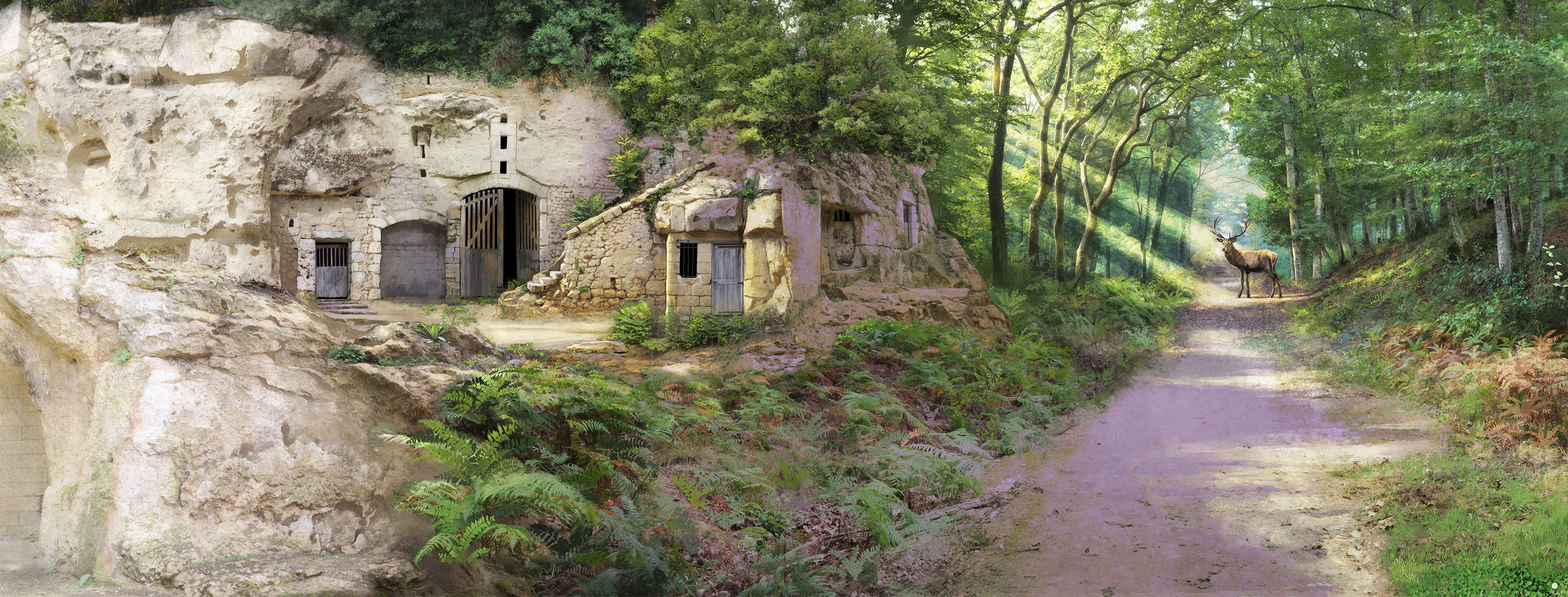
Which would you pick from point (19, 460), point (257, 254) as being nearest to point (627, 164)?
point (257, 254)

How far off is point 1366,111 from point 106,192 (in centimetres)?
2031

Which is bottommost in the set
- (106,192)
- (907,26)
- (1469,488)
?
(1469,488)

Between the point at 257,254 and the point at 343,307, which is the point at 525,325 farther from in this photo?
the point at 257,254

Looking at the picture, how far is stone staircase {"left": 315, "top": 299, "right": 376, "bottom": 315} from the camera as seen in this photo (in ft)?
39.4

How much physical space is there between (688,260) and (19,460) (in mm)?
8494

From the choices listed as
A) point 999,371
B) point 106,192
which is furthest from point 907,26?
point 106,192

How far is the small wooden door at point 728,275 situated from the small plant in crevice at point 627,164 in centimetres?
370

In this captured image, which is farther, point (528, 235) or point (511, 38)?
point (528, 235)

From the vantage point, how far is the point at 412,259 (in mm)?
16984

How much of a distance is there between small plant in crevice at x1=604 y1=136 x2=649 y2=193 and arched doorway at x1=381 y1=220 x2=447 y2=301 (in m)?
3.91

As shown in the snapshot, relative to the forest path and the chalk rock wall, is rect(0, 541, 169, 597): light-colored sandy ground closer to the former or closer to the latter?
the chalk rock wall

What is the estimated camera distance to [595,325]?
42.5 feet

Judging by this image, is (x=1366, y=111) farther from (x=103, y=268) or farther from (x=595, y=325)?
(x=103, y=268)

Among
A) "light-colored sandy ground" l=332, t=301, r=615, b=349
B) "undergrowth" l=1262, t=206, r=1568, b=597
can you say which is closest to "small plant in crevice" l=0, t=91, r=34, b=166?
"light-colored sandy ground" l=332, t=301, r=615, b=349
